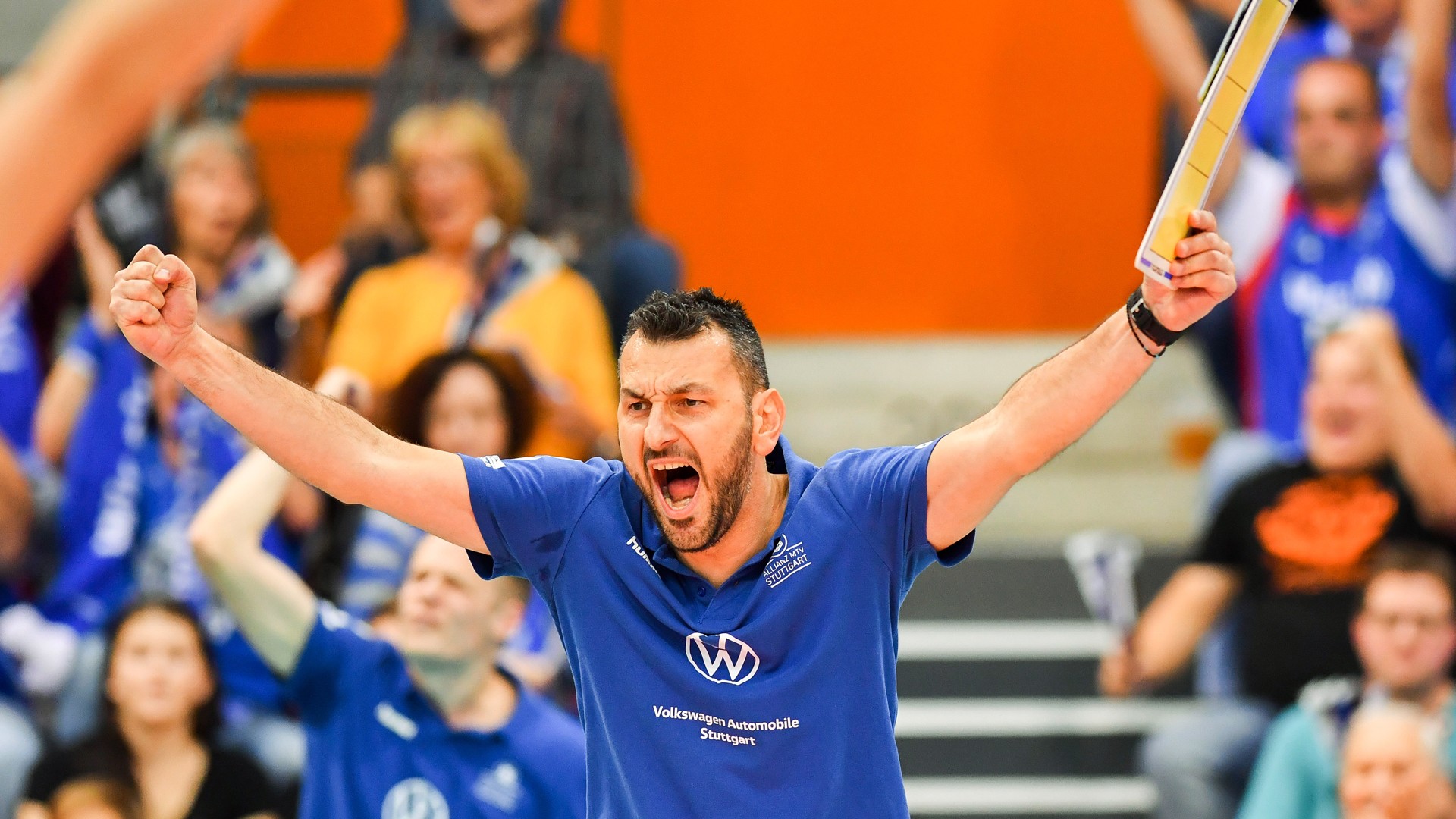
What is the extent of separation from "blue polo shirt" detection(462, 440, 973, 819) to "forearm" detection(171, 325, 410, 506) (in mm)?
180

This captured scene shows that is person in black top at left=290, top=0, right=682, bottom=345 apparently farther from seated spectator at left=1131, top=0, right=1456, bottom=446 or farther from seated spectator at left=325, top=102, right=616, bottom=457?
seated spectator at left=1131, top=0, right=1456, bottom=446

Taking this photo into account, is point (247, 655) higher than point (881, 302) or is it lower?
lower

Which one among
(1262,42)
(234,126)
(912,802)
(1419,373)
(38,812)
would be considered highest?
(234,126)

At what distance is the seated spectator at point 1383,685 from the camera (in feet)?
15.9

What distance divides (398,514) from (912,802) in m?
3.55

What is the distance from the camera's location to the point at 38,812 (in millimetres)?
4590

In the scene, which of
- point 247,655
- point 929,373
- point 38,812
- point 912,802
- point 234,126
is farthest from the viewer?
point 929,373

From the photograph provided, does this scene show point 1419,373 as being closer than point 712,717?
No

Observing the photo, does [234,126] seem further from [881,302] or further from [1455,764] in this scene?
[1455,764]

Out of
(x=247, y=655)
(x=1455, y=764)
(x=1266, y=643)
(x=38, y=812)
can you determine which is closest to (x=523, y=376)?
(x=247, y=655)

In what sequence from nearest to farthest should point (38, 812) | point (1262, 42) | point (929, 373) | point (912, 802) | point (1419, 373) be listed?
point (1262, 42) < point (38, 812) < point (1419, 373) < point (912, 802) < point (929, 373)

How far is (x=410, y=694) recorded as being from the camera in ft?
13.7

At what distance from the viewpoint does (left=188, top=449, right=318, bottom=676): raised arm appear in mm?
4098

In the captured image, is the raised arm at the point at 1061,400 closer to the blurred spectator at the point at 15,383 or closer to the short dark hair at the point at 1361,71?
the short dark hair at the point at 1361,71
